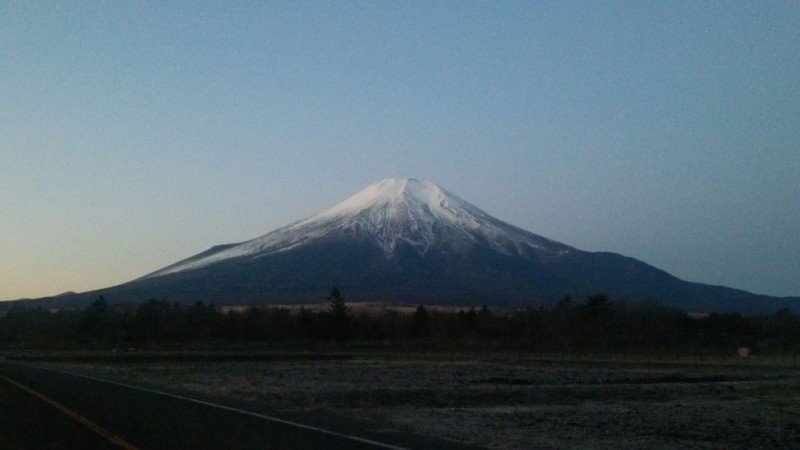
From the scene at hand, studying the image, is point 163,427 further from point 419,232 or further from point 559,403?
point 419,232

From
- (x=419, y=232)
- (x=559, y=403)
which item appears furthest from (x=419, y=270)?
(x=559, y=403)

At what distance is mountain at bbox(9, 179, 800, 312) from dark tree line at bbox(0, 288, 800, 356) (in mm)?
33387

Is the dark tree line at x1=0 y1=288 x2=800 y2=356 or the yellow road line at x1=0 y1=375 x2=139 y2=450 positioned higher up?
the dark tree line at x1=0 y1=288 x2=800 y2=356

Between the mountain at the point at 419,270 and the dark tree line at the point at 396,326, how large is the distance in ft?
110

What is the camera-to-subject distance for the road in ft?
49.7

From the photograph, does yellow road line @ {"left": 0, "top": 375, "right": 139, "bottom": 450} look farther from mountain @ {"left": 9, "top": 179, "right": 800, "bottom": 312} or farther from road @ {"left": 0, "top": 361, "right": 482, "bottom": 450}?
mountain @ {"left": 9, "top": 179, "right": 800, "bottom": 312}

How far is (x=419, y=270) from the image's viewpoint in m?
164

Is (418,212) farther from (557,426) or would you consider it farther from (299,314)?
(557,426)

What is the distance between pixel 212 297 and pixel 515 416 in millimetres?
139315

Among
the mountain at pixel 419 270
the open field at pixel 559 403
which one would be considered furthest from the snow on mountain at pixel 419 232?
the open field at pixel 559 403

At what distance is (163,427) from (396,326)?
88.3 metres

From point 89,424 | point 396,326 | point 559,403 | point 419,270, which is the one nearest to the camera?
point 89,424

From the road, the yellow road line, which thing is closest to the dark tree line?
the yellow road line

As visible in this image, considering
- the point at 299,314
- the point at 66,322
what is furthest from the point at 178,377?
the point at 66,322
